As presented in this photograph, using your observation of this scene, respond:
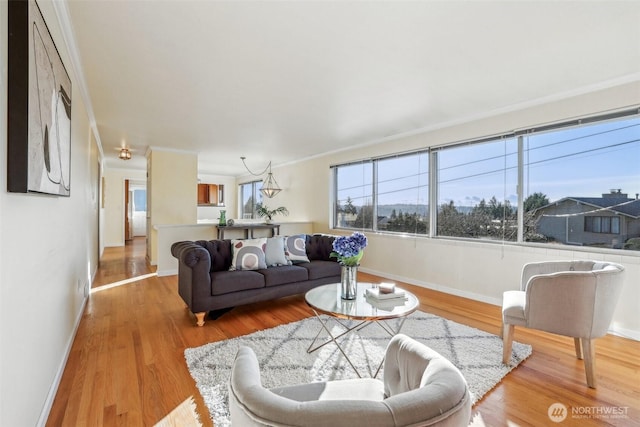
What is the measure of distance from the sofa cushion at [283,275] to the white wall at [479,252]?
76.4 inches

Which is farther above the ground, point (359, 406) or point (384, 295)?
point (359, 406)

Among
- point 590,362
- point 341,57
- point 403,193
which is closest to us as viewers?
point 590,362

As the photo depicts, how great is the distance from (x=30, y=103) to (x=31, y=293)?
0.92m

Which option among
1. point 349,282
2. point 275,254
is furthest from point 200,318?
point 349,282

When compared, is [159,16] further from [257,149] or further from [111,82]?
[257,149]

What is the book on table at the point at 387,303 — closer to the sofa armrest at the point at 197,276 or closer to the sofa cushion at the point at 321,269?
the sofa cushion at the point at 321,269

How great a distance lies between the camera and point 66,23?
81.0 inches

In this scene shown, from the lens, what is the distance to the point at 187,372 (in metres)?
2.19

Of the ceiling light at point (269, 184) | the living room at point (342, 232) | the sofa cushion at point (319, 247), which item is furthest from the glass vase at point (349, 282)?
the ceiling light at point (269, 184)

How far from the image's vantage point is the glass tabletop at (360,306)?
6.56 ft

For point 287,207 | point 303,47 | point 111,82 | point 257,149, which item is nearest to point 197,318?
point 111,82

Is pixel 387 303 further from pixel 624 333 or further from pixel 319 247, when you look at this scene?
pixel 624 333

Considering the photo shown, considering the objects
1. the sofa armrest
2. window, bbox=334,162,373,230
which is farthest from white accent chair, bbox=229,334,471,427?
window, bbox=334,162,373,230

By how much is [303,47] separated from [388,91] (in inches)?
47.7
